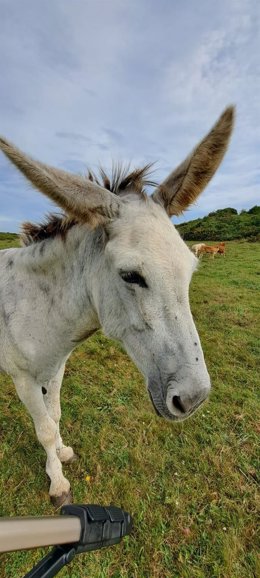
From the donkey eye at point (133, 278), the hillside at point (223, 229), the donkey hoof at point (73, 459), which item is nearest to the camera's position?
the donkey eye at point (133, 278)

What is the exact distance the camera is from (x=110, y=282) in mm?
2010

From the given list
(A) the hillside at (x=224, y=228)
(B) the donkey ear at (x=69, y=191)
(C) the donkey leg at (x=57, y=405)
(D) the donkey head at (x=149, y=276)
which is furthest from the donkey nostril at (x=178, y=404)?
(A) the hillside at (x=224, y=228)

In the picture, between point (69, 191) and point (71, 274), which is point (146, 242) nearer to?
point (69, 191)

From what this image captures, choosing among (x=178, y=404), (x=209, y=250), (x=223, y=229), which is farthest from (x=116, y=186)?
(x=223, y=229)

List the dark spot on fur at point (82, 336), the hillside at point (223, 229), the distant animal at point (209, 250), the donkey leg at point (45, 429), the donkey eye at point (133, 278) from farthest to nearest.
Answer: the hillside at point (223, 229)
the distant animal at point (209, 250)
the donkey leg at point (45, 429)
the dark spot on fur at point (82, 336)
the donkey eye at point (133, 278)

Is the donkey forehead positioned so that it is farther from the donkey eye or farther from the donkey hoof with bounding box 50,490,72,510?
the donkey hoof with bounding box 50,490,72,510

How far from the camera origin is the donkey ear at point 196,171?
6.75 feet

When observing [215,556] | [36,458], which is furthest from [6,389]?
[215,556]

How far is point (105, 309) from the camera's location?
6.87 ft

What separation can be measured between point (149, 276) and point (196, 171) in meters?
0.96

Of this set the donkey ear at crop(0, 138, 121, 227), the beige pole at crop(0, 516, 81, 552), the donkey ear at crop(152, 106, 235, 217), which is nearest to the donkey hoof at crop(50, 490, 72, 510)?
the beige pole at crop(0, 516, 81, 552)

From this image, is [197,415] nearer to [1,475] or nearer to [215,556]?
[215,556]

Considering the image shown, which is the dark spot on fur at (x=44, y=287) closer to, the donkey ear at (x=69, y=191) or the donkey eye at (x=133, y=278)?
the donkey ear at (x=69, y=191)

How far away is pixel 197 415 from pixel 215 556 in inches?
74.7
